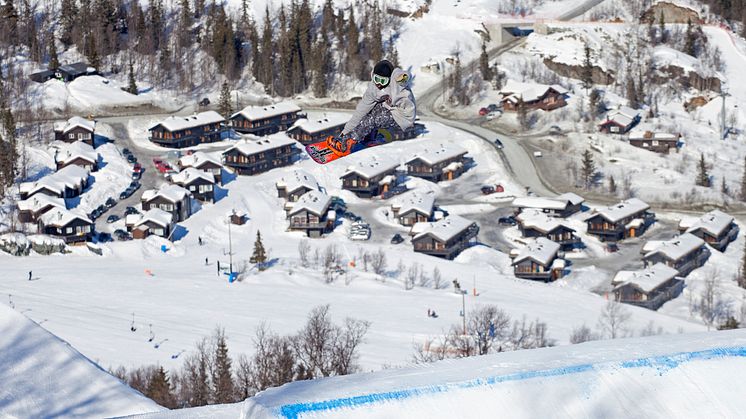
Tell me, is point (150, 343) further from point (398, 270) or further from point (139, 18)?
point (139, 18)

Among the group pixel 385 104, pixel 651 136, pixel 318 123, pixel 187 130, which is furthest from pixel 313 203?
pixel 385 104

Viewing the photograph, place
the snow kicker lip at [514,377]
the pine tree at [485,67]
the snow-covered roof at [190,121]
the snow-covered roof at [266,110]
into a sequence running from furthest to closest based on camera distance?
the pine tree at [485,67], the snow-covered roof at [266,110], the snow-covered roof at [190,121], the snow kicker lip at [514,377]

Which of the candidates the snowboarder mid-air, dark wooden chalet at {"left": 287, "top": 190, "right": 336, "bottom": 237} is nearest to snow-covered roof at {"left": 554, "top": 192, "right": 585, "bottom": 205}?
dark wooden chalet at {"left": 287, "top": 190, "right": 336, "bottom": 237}

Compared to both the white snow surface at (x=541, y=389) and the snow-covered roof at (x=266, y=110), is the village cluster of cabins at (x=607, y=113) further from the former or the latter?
the white snow surface at (x=541, y=389)

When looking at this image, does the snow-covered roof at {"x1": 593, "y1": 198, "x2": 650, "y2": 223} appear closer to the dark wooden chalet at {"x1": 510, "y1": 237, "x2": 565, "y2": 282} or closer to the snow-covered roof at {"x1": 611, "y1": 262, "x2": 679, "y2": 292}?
the dark wooden chalet at {"x1": 510, "y1": 237, "x2": 565, "y2": 282}

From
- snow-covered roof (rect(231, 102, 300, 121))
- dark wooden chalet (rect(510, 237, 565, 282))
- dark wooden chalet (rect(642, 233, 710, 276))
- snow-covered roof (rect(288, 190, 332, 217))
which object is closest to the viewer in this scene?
dark wooden chalet (rect(510, 237, 565, 282))

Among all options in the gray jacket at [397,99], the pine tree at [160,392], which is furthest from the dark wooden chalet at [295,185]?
the gray jacket at [397,99]

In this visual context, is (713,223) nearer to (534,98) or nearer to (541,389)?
(534,98)
